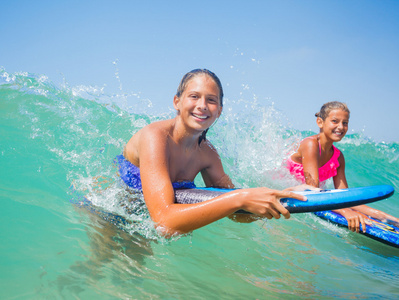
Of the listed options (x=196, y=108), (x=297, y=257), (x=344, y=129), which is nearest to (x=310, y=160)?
(x=344, y=129)

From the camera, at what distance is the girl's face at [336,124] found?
492 centimetres

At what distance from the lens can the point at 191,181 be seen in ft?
10.3

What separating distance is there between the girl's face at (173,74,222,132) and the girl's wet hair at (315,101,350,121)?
299 centimetres

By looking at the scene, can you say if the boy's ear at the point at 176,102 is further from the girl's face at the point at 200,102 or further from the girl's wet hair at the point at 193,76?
the girl's face at the point at 200,102

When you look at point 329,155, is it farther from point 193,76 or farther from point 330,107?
point 193,76

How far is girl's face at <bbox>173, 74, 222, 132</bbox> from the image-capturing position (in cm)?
268

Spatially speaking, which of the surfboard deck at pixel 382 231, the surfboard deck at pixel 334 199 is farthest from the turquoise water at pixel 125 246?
the surfboard deck at pixel 334 199

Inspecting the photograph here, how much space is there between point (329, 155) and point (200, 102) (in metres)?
3.48

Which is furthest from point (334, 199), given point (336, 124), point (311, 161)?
point (336, 124)

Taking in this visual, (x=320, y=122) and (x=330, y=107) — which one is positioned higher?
(x=330, y=107)

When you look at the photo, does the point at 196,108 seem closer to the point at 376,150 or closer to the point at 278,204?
the point at 278,204

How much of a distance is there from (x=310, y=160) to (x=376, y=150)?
45.1 ft

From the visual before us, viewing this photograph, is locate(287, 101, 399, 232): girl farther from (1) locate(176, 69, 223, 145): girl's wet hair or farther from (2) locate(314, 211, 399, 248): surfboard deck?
(1) locate(176, 69, 223, 145): girl's wet hair

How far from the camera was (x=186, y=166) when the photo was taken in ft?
10.00
